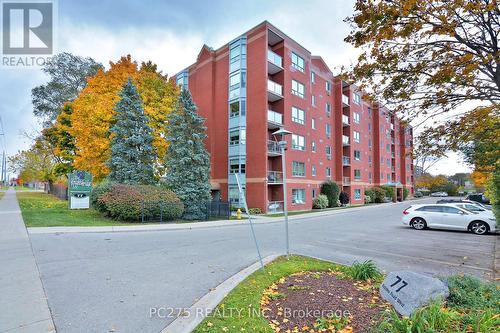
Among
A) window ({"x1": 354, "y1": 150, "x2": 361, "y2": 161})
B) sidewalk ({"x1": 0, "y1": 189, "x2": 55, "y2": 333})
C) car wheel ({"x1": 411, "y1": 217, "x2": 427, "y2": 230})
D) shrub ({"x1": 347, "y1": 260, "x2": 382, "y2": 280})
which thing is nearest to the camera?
sidewalk ({"x1": 0, "y1": 189, "x2": 55, "y2": 333})

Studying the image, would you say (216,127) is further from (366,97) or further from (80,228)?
(366,97)

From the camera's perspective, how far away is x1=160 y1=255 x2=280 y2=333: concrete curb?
398 cm

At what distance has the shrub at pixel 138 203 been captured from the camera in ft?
54.9

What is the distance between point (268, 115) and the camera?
26.7 metres

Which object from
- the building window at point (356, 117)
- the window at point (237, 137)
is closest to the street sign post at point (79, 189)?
the window at point (237, 137)

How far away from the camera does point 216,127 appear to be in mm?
30844

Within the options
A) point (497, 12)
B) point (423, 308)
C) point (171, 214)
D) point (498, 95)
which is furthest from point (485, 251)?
point (171, 214)

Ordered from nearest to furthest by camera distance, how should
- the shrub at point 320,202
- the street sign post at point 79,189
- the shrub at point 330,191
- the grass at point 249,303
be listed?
the grass at point 249,303, the street sign post at point 79,189, the shrub at point 320,202, the shrub at point 330,191

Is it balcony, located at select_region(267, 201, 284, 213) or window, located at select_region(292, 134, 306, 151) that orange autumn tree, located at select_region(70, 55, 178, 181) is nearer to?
balcony, located at select_region(267, 201, 284, 213)

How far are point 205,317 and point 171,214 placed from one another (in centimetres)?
1484

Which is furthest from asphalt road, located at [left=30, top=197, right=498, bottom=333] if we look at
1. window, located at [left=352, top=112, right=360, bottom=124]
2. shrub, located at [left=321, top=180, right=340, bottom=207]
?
window, located at [left=352, top=112, right=360, bottom=124]

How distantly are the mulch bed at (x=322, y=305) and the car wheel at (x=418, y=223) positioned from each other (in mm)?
12834

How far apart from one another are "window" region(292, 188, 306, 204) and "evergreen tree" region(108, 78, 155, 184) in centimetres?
1431

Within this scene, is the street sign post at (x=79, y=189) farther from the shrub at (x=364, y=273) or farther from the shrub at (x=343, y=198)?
the shrub at (x=343, y=198)
